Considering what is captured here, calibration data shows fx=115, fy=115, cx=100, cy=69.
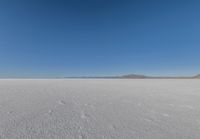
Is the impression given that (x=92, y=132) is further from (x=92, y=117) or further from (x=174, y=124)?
(x=174, y=124)

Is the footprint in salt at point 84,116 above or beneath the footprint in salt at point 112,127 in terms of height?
above

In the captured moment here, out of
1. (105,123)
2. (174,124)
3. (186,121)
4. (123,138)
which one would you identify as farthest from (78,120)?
(186,121)

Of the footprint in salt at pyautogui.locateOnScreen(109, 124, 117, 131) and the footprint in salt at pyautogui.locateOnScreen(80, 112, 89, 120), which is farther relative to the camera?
the footprint in salt at pyautogui.locateOnScreen(80, 112, 89, 120)

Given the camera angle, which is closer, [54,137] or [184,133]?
[54,137]

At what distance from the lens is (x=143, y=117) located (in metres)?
2.66

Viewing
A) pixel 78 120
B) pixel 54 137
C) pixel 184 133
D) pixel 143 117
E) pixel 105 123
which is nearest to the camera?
pixel 54 137

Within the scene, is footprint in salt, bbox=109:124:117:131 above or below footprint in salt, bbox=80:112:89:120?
below

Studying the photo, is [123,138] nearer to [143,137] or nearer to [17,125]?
[143,137]

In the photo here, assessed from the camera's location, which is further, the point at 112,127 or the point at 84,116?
the point at 84,116

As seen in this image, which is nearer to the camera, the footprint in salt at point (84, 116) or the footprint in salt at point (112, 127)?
the footprint in salt at point (112, 127)

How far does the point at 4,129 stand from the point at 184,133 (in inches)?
122

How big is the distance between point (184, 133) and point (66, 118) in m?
2.28

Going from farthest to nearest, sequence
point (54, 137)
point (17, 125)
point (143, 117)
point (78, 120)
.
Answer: point (143, 117) < point (78, 120) < point (17, 125) < point (54, 137)

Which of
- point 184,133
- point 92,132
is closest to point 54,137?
point 92,132
